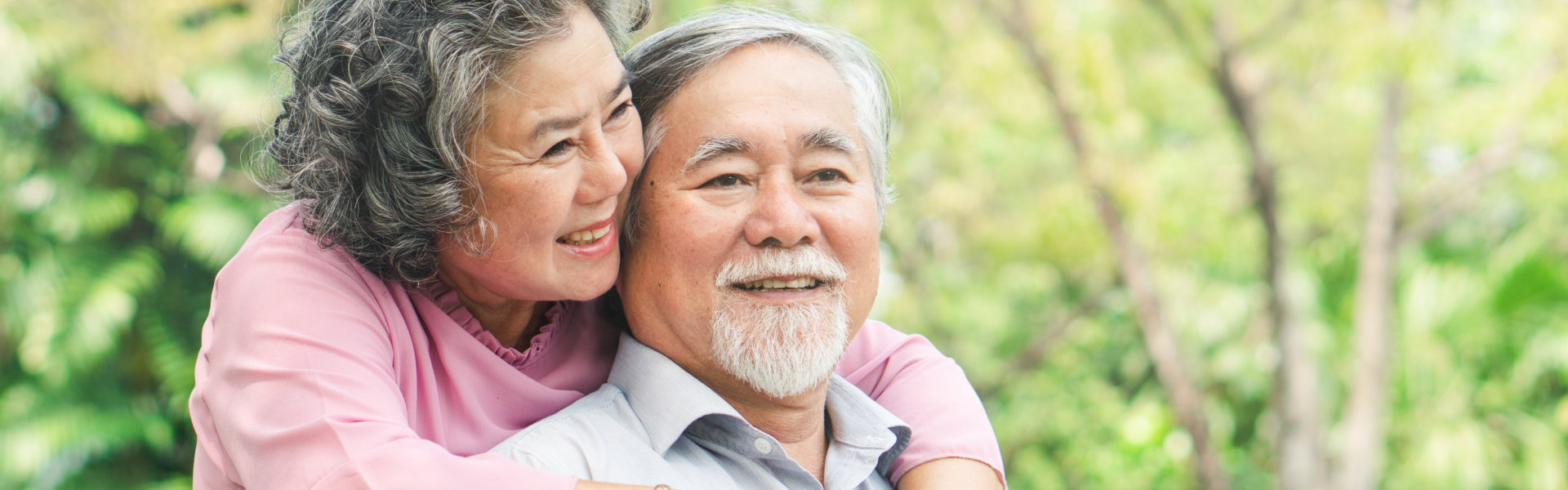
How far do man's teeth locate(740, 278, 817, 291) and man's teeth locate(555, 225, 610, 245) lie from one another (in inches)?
9.7

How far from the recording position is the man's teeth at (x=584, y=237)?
5.78ft

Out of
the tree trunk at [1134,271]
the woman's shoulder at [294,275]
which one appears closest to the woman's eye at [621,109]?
the woman's shoulder at [294,275]

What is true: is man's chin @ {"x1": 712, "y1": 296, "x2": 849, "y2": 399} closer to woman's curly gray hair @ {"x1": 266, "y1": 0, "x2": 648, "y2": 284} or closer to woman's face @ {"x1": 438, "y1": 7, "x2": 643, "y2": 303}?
woman's face @ {"x1": 438, "y1": 7, "x2": 643, "y2": 303}

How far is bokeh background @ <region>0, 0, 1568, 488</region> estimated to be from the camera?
5410mm

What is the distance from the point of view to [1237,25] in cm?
580

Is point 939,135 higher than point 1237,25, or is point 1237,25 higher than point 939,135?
point 1237,25

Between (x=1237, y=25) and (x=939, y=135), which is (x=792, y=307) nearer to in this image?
(x=1237, y=25)

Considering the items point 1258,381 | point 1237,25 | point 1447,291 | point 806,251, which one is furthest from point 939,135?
point 806,251

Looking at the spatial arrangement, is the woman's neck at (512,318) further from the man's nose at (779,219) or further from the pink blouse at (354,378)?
the man's nose at (779,219)

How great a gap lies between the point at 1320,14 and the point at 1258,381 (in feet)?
12.3

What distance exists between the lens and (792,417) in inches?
80.7

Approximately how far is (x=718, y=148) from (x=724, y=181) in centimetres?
6

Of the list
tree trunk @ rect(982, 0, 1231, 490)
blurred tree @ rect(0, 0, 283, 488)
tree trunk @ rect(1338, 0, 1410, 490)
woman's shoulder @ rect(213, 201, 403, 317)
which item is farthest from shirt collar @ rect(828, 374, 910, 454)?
blurred tree @ rect(0, 0, 283, 488)

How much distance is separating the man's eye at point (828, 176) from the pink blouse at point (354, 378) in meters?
0.49
